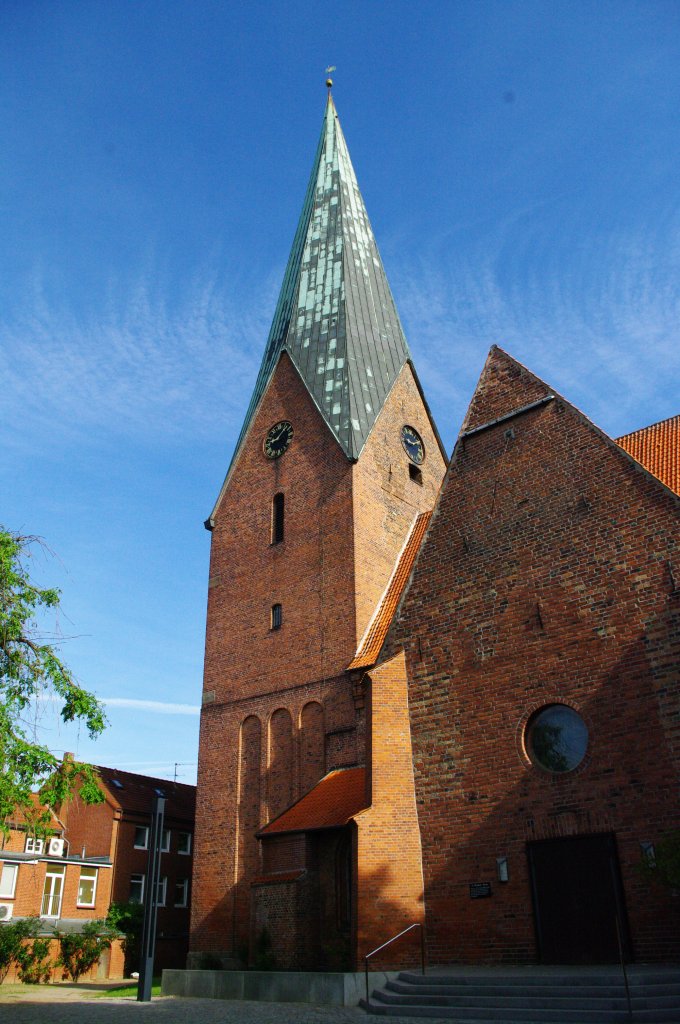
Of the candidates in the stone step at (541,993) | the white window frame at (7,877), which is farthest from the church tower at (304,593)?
the white window frame at (7,877)

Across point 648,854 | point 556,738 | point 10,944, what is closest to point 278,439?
point 556,738

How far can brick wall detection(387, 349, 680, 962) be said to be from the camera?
12383 mm

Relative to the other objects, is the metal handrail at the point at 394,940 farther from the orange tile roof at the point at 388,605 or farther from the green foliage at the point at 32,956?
the green foliage at the point at 32,956

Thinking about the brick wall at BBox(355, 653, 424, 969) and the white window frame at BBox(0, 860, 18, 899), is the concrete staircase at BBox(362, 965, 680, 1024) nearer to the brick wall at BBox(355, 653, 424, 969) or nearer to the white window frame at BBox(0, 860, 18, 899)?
the brick wall at BBox(355, 653, 424, 969)

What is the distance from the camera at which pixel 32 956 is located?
26719mm

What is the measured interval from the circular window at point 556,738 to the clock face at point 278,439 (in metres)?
13.6

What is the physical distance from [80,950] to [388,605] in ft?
56.0

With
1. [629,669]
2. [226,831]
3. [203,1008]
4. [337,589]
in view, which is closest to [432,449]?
[337,589]

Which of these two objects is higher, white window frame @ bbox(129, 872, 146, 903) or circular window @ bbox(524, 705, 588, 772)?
circular window @ bbox(524, 705, 588, 772)

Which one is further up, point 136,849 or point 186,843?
point 186,843

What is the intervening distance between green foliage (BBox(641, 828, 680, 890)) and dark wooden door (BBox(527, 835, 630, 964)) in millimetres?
867

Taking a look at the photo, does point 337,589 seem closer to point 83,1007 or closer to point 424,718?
point 424,718

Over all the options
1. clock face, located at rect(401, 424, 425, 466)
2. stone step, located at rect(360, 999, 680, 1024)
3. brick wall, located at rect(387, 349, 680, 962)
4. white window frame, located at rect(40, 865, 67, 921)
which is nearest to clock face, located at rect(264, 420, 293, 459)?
clock face, located at rect(401, 424, 425, 466)

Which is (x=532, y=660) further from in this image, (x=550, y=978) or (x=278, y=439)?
(x=278, y=439)
